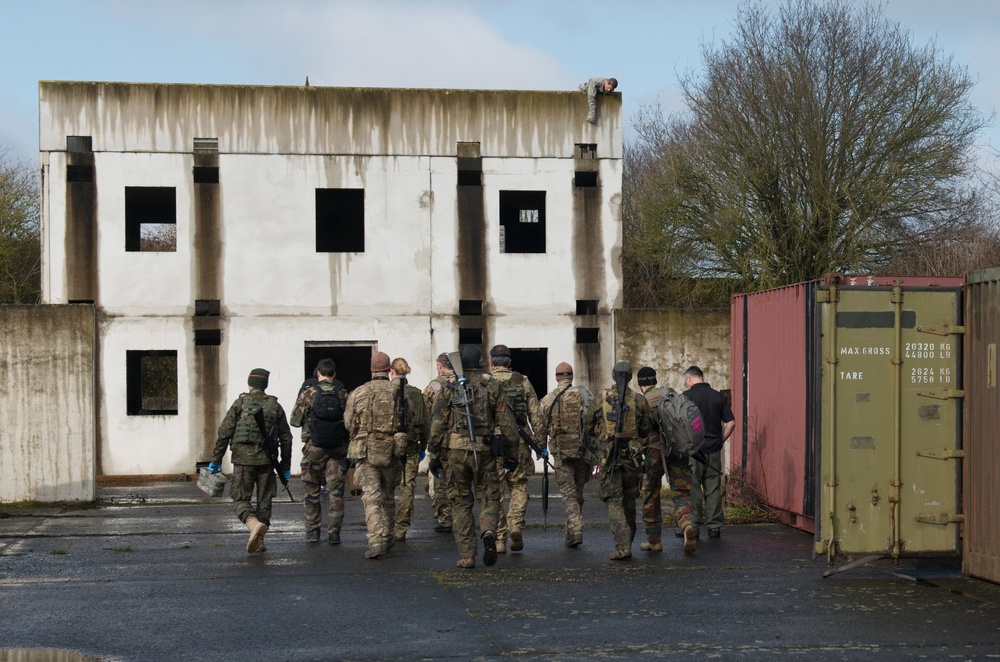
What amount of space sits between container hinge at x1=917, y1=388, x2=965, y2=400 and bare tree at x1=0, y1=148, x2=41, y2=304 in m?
28.3

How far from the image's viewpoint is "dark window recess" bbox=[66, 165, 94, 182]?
72.2 feet

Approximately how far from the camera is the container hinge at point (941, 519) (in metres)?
10.1

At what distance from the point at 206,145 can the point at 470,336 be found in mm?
5691

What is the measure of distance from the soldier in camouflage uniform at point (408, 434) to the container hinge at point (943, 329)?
4.75 metres

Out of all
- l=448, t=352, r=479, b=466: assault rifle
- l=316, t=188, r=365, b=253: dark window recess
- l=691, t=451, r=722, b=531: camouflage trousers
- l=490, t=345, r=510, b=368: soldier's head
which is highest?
l=316, t=188, r=365, b=253: dark window recess

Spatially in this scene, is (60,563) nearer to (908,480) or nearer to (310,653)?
(310,653)

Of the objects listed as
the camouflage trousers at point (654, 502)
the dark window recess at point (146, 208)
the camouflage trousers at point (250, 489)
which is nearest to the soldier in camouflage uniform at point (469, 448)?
the camouflage trousers at point (654, 502)

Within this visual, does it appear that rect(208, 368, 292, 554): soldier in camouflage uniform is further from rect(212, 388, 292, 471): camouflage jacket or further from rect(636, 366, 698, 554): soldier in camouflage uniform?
rect(636, 366, 698, 554): soldier in camouflage uniform

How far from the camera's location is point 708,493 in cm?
1313

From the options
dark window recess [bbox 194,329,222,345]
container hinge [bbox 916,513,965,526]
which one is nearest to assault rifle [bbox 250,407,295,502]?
container hinge [bbox 916,513,965,526]

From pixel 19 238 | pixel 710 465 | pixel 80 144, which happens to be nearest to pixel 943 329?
pixel 710 465

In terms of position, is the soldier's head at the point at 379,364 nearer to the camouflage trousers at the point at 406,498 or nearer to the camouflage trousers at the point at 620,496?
the camouflage trousers at the point at 406,498

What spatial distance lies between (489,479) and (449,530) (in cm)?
270

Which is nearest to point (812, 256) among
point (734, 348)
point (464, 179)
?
point (464, 179)
